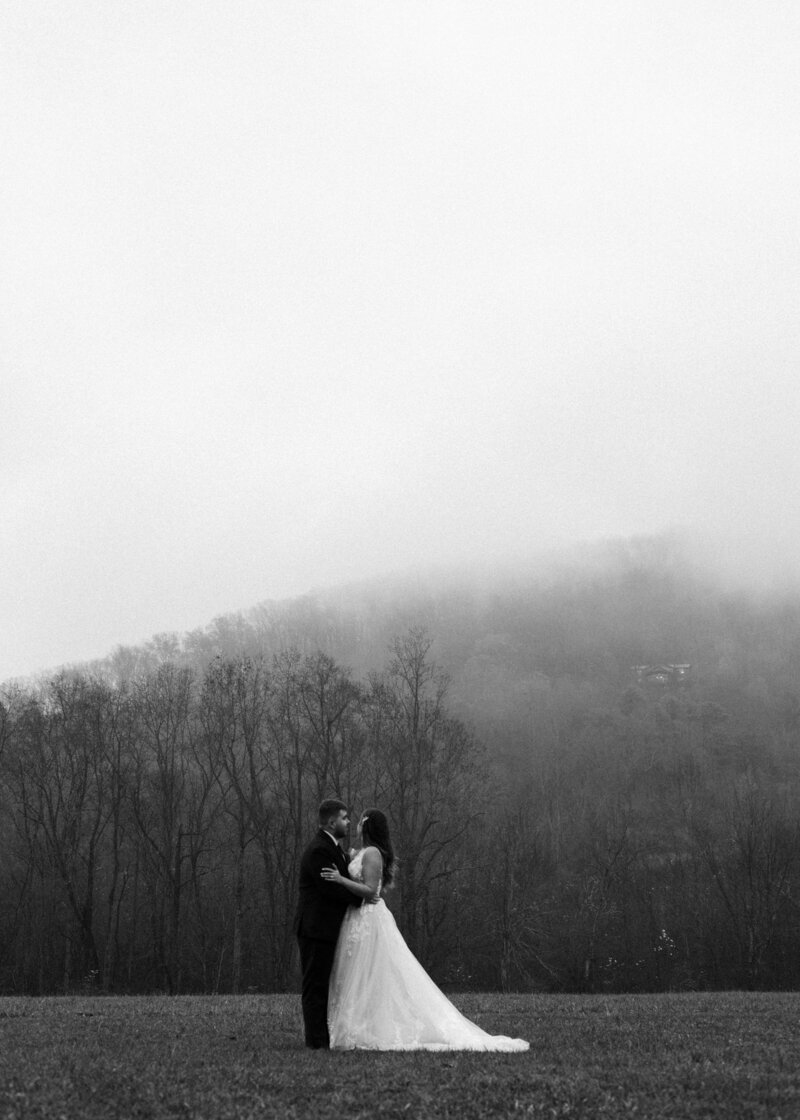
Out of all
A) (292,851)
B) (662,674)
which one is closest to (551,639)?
(662,674)

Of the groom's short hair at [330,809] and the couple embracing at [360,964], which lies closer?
the couple embracing at [360,964]

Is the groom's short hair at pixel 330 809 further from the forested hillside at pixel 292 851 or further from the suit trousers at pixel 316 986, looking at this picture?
the forested hillside at pixel 292 851

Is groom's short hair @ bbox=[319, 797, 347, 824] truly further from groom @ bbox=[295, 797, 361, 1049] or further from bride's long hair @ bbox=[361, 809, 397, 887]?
bride's long hair @ bbox=[361, 809, 397, 887]

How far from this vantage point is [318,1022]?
1302 cm

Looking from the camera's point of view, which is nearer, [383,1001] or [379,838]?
[383,1001]

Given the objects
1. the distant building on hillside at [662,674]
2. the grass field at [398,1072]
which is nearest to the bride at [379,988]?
the grass field at [398,1072]

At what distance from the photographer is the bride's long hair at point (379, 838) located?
1376 centimetres

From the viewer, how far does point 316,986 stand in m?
13.1

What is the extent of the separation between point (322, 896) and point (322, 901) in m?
0.07

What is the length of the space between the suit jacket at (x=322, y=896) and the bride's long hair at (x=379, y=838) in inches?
16.8

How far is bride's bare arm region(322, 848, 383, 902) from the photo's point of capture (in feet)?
44.1

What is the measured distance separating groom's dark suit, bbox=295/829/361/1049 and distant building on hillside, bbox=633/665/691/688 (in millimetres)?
132670

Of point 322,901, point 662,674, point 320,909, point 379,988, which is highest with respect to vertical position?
point 322,901

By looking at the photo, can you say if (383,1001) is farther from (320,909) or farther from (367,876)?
(367,876)
